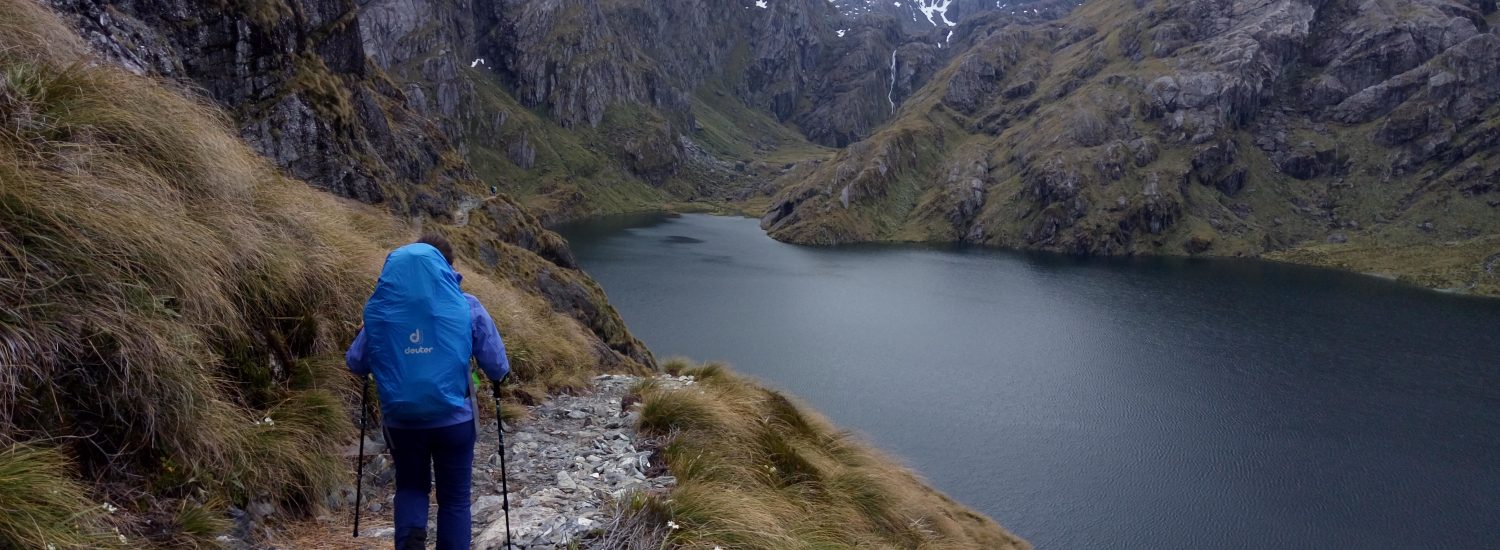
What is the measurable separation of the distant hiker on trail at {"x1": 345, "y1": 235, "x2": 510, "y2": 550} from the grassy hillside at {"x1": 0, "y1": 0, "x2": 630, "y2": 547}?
1362 millimetres

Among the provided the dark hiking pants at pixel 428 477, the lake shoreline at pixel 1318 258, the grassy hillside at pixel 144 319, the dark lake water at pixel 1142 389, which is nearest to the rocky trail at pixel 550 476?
the grassy hillside at pixel 144 319

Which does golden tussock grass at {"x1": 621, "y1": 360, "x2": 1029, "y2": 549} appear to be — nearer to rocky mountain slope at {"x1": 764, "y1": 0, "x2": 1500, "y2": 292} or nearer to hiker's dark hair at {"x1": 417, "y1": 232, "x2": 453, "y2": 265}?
hiker's dark hair at {"x1": 417, "y1": 232, "x2": 453, "y2": 265}

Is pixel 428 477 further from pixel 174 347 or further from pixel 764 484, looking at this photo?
pixel 764 484

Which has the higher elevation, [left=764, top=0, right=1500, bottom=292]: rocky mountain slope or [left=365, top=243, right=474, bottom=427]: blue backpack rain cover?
[left=764, top=0, right=1500, bottom=292]: rocky mountain slope

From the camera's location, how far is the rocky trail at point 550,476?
6.27 metres

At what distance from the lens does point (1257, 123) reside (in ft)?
586

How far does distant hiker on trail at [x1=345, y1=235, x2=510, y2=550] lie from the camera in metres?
4.94

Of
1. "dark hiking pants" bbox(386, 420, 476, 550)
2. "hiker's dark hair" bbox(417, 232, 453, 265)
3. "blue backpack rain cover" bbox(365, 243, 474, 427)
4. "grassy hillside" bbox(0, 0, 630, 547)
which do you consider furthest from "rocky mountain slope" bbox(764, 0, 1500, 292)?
"blue backpack rain cover" bbox(365, 243, 474, 427)

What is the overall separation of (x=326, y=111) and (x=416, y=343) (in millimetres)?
32341

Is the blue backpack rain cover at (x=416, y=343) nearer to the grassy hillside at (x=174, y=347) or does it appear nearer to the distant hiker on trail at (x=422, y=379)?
the distant hiker on trail at (x=422, y=379)

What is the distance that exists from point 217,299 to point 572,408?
5.27 m

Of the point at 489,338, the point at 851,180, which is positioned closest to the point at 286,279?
the point at 489,338

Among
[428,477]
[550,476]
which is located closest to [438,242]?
[428,477]

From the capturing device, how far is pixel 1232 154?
6708 inches
